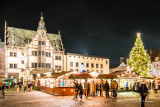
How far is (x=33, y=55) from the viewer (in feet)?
180

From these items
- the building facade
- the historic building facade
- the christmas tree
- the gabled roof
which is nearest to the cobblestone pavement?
the christmas tree

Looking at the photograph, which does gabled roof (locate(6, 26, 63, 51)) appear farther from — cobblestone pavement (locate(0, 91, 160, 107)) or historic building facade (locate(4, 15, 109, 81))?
cobblestone pavement (locate(0, 91, 160, 107))

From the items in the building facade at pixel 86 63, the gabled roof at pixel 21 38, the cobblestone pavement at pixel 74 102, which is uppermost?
the gabled roof at pixel 21 38

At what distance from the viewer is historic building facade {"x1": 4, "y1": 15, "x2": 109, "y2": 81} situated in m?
53.2

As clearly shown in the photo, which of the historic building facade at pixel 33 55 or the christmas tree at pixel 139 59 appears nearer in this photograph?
the christmas tree at pixel 139 59

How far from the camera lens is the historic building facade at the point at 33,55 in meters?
53.2

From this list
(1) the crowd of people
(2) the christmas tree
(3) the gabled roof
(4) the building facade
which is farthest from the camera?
(4) the building facade

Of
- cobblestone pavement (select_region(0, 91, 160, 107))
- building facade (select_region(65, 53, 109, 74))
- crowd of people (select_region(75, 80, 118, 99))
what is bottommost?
cobblestone pavement (select_region(0, 91, 160, 107))

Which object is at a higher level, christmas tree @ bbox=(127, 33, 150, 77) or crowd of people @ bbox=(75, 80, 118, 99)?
christmas tree @ bbox=(127, 33, 150, 77)

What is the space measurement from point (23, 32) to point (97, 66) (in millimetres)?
24263

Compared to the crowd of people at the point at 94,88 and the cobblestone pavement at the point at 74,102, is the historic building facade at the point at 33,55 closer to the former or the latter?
the crowd of people at the point at 94,88

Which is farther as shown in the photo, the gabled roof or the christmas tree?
the gabled roof

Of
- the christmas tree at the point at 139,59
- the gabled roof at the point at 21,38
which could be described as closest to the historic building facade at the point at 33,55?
the gabled roof at the point at 21,38

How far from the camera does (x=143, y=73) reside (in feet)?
154
